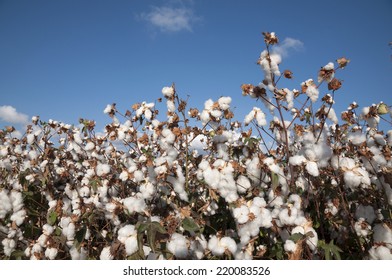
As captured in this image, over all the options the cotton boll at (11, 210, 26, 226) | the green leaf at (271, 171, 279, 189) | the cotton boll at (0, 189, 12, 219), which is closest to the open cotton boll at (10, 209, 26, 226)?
the cotton boll at (11, 210, 26, 226)

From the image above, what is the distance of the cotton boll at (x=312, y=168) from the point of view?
7.16 feet

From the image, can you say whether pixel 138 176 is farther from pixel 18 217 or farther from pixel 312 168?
pixel 18 217

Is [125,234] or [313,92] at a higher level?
[313,92]

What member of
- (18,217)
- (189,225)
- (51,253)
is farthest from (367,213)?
(18,217)

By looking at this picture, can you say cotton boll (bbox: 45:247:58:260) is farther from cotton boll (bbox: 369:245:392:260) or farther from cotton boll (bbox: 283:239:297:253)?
cotton boll (bbox: 369:245:392:260)

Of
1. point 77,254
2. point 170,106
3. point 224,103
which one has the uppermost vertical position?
point 170,106

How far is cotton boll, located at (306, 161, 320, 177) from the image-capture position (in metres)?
2.18

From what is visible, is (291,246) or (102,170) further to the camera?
(102,170)

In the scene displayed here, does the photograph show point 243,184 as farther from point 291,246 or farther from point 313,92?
point 313,92

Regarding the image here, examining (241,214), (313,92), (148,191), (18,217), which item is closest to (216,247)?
(241,214)

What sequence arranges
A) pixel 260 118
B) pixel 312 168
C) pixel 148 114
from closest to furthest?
pixel 312 168 → pixel 260 118 → pixel 148 114

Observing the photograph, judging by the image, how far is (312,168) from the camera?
2.20 m

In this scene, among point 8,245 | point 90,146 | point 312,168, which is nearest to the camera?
point 312,168
